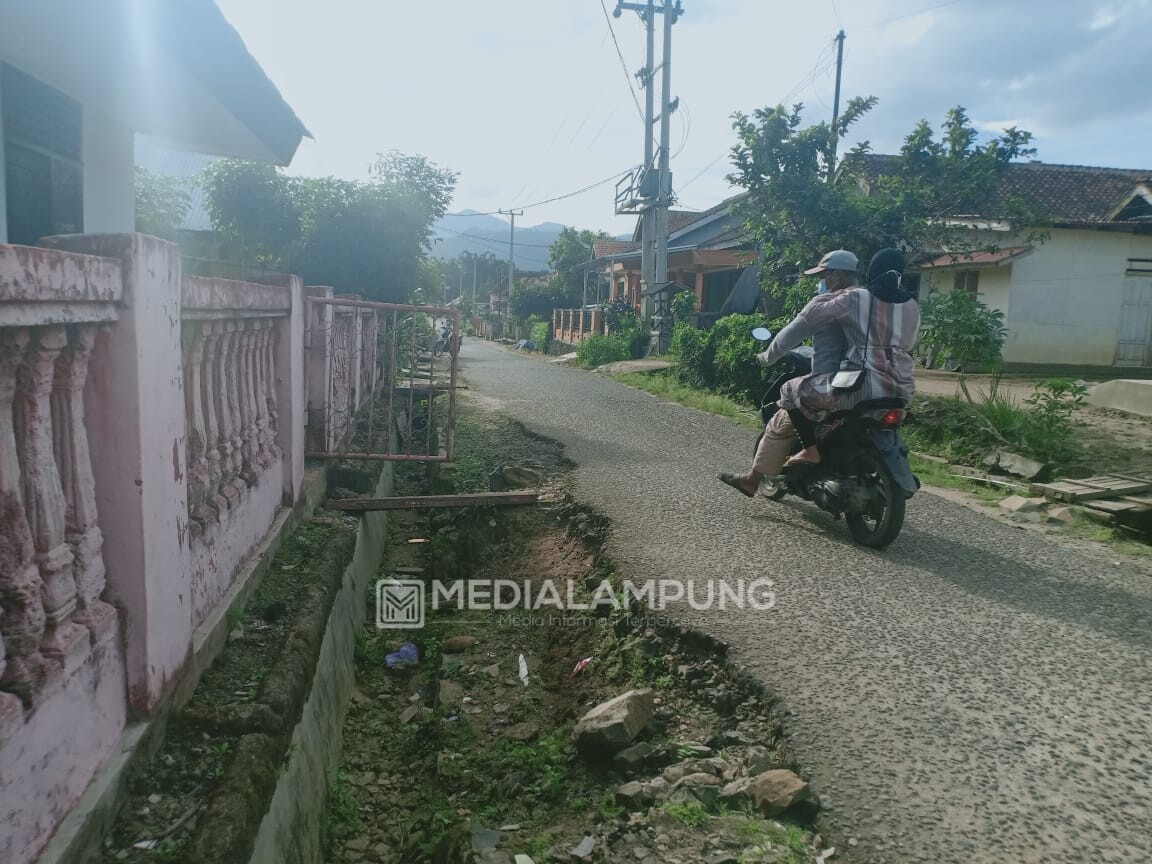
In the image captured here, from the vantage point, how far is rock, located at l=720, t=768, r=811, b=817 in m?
2.24

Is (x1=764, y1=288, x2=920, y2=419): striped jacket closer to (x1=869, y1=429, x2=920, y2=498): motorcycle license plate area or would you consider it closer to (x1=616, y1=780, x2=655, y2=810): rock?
(x1=869, y1=429, x2=920, y2=498): motorcycle license plate area

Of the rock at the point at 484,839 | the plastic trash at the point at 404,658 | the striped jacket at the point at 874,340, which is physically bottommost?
the plastic trash at the point at 404,658

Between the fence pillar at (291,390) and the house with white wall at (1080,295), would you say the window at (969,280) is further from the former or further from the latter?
the fence pillar at (291,390)

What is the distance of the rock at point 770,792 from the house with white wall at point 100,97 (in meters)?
4.76

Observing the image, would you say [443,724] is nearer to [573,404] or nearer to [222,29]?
[222,29]

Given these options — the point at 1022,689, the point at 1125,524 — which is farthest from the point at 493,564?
the point at 1125,524

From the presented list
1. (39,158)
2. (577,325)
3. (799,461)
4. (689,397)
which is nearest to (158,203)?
(39,158)

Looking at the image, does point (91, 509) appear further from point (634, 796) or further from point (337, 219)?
point (337, 219)

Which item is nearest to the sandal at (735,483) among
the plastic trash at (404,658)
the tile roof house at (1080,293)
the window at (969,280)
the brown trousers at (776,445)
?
the brown trousers at (776,445)

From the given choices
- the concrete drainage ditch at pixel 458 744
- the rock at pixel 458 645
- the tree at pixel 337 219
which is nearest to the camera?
the concrete drainage ditch at pixel 458 744

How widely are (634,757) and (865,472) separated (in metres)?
A: 2.42

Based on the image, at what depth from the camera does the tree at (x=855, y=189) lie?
9.56 m

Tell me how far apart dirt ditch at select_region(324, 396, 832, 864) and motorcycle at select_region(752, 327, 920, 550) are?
127 centimetres

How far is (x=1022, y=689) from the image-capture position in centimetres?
282
